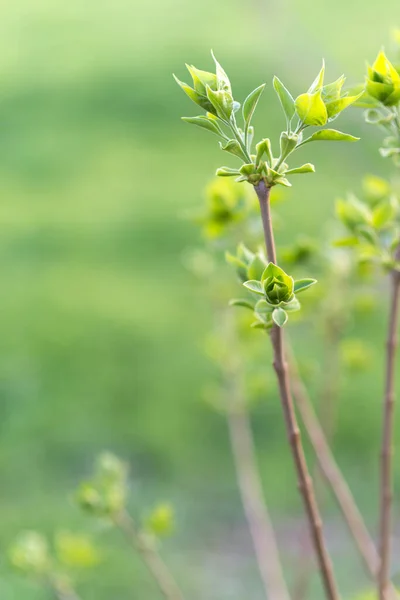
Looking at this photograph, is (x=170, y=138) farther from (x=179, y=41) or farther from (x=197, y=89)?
(x=197, y=89)

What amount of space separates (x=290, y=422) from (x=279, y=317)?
95 mm

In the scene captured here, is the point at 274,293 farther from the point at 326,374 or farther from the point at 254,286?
the point at 326,374

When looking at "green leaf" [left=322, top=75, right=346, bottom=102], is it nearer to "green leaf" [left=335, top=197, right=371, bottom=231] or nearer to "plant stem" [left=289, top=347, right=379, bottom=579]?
"green leaf" [left=335, top=197, right=371, bottom=231]

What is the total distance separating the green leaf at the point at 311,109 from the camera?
367 mm

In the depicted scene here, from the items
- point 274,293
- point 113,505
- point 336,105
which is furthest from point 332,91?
point 113,505

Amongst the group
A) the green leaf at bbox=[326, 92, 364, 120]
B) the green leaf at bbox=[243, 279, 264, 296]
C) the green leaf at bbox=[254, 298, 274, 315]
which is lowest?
the green leaf at bbox=[254, 298, 274, 315]

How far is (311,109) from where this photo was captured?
0.37m

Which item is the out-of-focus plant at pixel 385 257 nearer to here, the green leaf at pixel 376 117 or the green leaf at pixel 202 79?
the green leaf at pixel 376 117

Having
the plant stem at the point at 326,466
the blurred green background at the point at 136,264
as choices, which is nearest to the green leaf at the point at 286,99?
the plant stem at the point at 326,466

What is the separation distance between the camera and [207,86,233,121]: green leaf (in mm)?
365

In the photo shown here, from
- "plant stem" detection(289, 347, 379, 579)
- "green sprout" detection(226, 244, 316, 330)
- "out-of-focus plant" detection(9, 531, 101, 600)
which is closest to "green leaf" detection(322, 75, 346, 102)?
"green sprout" detection(226, 244, 316, 330)

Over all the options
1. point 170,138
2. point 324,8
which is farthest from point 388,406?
point 324,8

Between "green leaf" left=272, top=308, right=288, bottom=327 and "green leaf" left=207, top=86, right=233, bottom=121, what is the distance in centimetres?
11

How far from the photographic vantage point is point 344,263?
2.76ft
